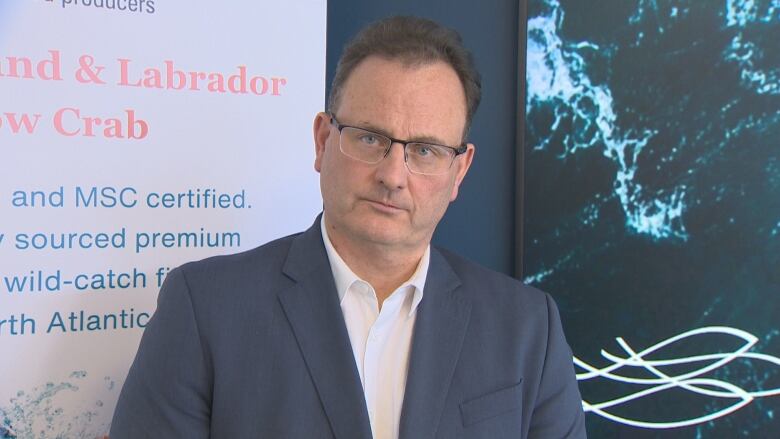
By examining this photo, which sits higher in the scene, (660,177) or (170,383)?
(660,177)

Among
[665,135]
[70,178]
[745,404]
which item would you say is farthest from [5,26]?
[745,404]

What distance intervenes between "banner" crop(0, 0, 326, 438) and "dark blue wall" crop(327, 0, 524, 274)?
2.17ft

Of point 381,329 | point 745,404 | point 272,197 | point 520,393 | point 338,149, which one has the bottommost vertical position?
point 745,404

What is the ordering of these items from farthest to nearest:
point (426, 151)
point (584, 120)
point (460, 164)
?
point (584, 120) → point (460, 164) → point (426, 151)

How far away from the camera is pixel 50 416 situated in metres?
1.44

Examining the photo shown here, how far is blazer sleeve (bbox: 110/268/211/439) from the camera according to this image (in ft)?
3.86

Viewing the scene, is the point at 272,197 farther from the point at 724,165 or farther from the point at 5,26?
the point at 724,165

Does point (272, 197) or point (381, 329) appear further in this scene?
point (272, 197)

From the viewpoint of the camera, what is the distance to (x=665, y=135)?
212 cm

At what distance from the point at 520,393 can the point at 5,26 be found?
1.37m

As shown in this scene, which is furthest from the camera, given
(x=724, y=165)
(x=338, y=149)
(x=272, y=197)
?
(x=724, y=165)

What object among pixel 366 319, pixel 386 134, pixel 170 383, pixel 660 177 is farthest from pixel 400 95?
pixel 660 177

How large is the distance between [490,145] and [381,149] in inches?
39.8

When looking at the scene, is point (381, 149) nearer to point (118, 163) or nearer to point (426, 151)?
point (426, 151)
